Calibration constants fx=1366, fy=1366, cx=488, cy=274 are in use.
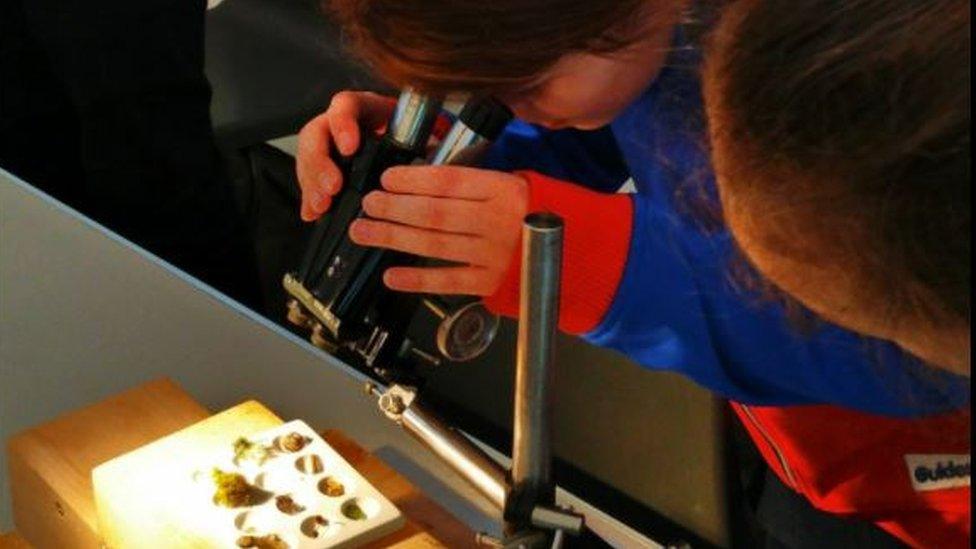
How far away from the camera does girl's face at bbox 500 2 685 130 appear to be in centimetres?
60

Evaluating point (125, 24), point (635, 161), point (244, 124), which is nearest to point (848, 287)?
point (635, 161)

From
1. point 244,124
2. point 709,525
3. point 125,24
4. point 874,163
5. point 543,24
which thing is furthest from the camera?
point 244,124

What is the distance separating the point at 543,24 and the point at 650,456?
863 mm

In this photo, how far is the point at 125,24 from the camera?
155 centimetres

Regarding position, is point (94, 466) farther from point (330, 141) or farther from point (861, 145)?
point (861, 145)

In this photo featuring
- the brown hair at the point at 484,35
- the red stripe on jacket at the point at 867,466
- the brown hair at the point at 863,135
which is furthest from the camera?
the red stripe on jacket at the point at 867,466

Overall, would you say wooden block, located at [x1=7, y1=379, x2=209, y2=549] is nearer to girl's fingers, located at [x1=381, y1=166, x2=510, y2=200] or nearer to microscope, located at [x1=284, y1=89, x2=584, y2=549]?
microscope, located at [x1=284, y1=89, x2=584, y2=549]

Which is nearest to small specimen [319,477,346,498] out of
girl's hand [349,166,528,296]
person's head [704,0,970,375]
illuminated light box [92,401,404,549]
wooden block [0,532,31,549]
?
illuminated light box [92,401,404,549]

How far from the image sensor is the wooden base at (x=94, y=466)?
790mm

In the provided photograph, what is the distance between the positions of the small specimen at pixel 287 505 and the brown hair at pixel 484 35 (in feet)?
0.84

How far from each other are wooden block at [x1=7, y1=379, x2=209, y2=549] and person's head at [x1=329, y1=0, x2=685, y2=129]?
0.34 metres

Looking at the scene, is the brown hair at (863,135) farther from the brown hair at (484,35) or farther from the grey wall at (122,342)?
the grey wall at (122,342)

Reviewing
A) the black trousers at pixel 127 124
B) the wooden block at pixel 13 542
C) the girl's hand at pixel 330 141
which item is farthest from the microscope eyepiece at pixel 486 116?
the black trousers at pixel 127 124

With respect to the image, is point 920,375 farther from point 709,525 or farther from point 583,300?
point 709,525
